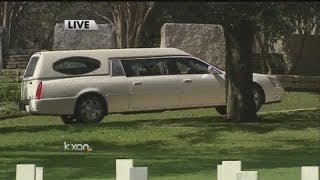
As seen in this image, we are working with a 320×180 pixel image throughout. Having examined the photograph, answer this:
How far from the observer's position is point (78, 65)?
17.9 m

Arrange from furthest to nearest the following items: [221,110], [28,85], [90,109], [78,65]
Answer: [221,110], [78,65], [28,85], [90,109]

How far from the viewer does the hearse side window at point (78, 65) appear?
58.1 ft

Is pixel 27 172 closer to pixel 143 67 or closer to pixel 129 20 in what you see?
pixel 143 67

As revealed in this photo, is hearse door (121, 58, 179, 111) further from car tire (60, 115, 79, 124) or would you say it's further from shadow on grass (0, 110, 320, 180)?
car tire (60, 115, 79, 124)

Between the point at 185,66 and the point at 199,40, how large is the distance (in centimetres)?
594

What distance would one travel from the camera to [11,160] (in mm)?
12070

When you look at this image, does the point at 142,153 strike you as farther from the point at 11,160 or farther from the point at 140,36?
the point at 140,36

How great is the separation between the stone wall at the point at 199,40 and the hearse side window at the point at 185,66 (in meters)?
5.41

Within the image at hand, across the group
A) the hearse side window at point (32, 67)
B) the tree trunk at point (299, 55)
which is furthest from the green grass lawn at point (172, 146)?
the tree trunk at point (299, 55)

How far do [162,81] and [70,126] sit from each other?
2.74m

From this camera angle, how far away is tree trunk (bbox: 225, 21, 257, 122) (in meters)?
16.9

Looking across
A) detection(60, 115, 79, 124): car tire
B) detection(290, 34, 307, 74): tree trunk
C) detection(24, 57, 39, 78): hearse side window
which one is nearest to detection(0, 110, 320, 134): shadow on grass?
detection(60, 115, 79, 124): car tire

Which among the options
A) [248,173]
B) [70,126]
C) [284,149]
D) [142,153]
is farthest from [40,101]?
[248,173]

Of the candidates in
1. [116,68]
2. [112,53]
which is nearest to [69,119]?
[116,68]
